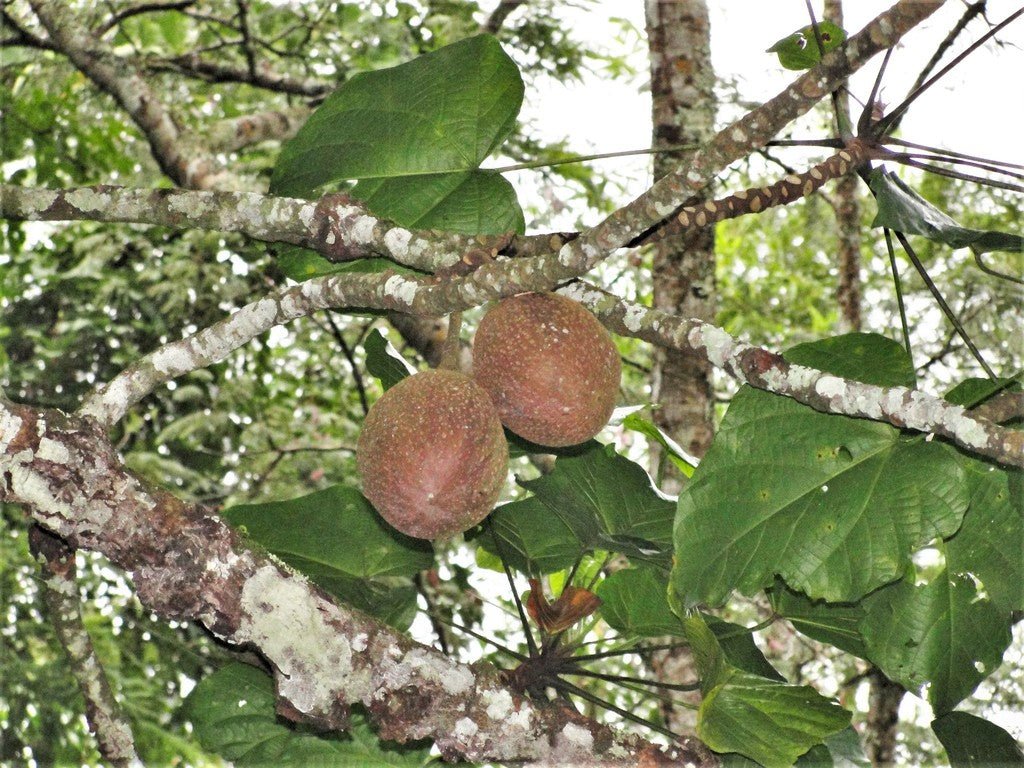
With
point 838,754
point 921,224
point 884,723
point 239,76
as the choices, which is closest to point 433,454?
point 921,224

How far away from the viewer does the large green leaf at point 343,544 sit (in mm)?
1600

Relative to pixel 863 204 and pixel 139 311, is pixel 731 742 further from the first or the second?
pixel 863 204

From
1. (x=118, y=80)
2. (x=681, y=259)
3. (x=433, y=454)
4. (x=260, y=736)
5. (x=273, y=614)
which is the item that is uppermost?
(x=118, y=80)

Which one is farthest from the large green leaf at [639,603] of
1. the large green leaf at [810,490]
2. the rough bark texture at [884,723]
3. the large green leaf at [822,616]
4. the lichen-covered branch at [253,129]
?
the lichen-covered branch at [253,129]

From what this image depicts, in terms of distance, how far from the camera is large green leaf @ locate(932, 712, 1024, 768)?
A: 1443mm

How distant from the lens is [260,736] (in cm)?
159

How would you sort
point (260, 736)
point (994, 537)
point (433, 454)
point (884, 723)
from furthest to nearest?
point (884, 723) → point (260, 736) → point (994, 537) → point (433, 454)

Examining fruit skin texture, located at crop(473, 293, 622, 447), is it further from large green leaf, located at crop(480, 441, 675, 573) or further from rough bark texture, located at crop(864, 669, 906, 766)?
rough bark texture, located at crop(864, 669, 906, 766)

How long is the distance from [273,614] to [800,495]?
640 millimetres

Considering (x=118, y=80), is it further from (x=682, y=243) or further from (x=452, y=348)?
(x=452, y=348)

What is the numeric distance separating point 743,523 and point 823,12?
2.08 meters

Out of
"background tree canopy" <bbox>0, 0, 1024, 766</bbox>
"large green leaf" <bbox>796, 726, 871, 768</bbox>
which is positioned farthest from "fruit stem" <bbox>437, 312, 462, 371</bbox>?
"large green leaf" <bbox>796, 726, 871, 768</bbox>

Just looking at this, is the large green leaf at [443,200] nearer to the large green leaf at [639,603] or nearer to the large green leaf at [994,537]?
the large green leaf at [639,603]

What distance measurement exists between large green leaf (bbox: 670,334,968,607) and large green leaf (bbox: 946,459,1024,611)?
80 millimetres
